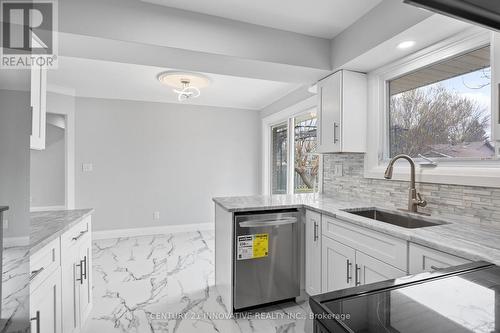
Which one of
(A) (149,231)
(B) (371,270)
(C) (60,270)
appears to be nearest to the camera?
(C) (60,270)

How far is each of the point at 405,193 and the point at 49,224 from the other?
2510 millimetres

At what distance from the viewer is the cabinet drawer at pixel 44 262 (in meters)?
1.11

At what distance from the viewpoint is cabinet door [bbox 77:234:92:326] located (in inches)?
67.2

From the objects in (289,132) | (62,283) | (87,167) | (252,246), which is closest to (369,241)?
(252,246)

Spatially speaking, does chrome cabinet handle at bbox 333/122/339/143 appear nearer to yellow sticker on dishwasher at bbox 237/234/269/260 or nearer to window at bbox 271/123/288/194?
yellow sticker on dishwasher at bbox 237/234/269/260

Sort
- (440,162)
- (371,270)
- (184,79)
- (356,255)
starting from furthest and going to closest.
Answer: (184,79)
(440,162)
(356,255)
(371,270)

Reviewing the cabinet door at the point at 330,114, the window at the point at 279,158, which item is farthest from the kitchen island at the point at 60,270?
the window at the point at 279,158

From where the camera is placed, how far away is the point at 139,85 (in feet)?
11.6

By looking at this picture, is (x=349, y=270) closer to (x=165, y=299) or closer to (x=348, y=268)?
(x=348, y=268)

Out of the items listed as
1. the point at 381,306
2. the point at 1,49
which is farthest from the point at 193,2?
the point at 381,306

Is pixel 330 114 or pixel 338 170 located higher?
pixel 330 114

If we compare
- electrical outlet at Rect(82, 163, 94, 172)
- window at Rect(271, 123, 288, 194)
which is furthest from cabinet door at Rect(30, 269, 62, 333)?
window at Rect(271, 123, 288, 194)

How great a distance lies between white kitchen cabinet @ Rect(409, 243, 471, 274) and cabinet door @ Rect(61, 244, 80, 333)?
1938 mm

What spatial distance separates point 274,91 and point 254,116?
4.06ft
